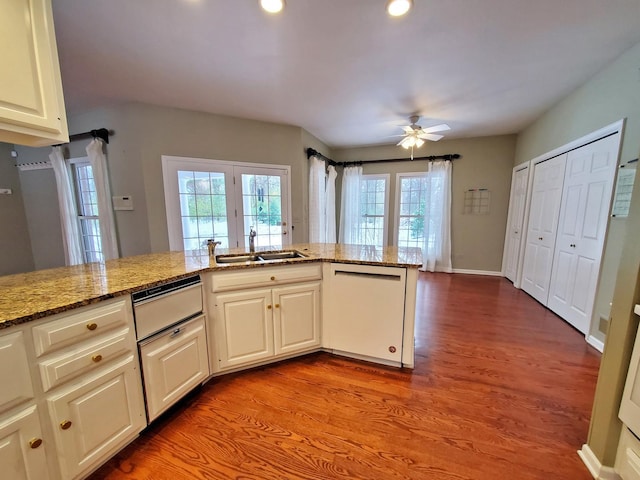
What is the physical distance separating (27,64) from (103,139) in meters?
2.34

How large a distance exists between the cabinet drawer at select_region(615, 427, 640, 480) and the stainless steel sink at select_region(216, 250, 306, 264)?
1957 millimetres

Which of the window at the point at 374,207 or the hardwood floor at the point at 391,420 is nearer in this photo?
the hardwood floor at the point at 391,420

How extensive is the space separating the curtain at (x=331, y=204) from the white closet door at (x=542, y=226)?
10.7ft

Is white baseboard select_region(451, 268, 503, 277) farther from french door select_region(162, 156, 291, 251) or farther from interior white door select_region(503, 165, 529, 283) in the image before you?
french door select_region(162, 156, 291, 251)

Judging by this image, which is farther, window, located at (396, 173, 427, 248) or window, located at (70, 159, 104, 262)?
window, located at (396, 173, 427, 248)

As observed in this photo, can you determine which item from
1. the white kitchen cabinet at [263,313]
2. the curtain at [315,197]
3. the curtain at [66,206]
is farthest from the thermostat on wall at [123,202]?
the curtain at [315,197]

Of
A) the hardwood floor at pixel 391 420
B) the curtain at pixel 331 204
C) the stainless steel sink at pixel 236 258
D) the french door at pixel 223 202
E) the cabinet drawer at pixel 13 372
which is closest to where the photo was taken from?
the cabinet drawer at pixel 13 372

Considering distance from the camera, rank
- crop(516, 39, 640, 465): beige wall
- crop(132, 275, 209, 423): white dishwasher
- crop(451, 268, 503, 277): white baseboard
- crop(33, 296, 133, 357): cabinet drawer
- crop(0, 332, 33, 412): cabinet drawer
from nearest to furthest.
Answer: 1. crop(0, 332, 33, 412): cabinet drawer
2. crop(33, 296, 133, 357): cabinet drawer
3. crop(516, 39, 640, 465): beige wall
4. crop(132, 275, 209, 423): white dishwasher
5. crop(451, 268, 503, 277): white baseboard

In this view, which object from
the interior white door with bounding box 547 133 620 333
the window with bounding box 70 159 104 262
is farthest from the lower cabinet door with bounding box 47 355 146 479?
the interior white door with bounding box 547 133 620 333

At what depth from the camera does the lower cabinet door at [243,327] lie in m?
1.80

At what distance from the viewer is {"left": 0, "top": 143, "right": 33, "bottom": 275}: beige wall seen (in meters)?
3.59

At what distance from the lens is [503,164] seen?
14.5ft

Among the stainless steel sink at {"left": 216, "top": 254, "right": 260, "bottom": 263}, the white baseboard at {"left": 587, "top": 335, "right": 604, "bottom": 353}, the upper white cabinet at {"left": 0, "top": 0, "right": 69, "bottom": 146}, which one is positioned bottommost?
the white baseboard at {"left": 587, "top": 335, "right": 604, "bottom": 353}

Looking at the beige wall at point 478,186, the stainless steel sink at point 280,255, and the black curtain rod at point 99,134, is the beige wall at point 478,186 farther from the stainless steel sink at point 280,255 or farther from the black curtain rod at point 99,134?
the black curtain rod at point 99,134
